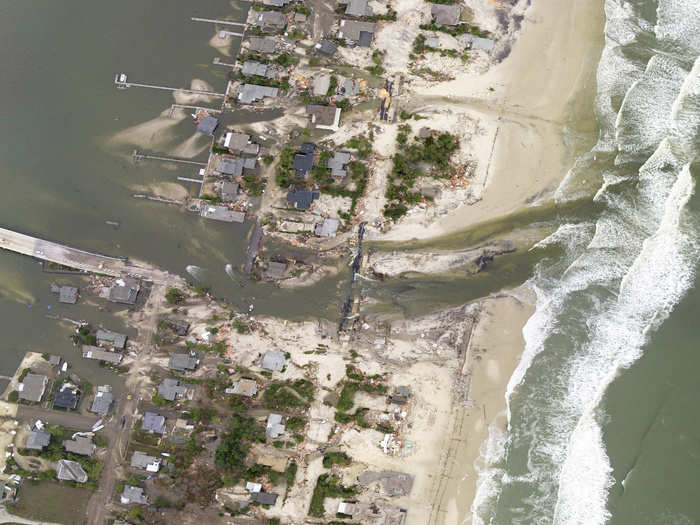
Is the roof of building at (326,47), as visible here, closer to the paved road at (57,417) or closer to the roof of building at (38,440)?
the paved road at (57,417)

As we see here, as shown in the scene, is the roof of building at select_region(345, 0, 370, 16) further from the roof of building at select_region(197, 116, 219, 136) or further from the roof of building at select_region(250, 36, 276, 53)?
the roof of building at select_region(197, 116, 219, 136)

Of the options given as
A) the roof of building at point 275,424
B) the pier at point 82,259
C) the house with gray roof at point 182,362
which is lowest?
the roof of building at point 275,424

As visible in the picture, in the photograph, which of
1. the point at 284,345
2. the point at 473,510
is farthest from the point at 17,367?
the point at 473,510

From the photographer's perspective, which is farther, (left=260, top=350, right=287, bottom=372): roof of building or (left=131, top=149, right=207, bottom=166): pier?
(left=131, top=149, right=207, bottom=166): pier

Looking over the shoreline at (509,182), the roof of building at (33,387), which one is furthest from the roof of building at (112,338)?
the shoreline at (509,182)

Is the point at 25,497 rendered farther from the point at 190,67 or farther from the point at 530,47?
the point at 530,47

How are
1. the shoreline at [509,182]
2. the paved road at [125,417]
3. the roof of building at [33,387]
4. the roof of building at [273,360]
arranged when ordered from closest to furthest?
the shoreline at [509,182], the roof of building at [273,360], the paved road at [125,417], the roof of building at [33,387]

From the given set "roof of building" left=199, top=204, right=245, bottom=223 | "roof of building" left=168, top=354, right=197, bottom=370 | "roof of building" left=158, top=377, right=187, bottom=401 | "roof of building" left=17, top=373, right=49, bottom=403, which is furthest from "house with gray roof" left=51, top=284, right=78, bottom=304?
"roof of building" left=199, top=204, right=245, bottom=223
